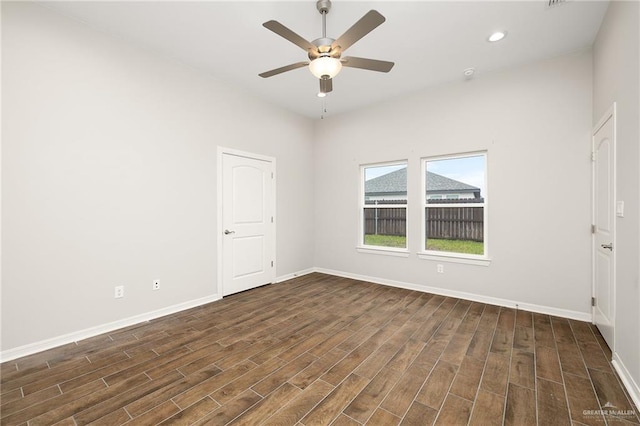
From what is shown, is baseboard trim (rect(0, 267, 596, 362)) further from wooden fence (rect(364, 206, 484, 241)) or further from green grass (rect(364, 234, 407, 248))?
wooden fence (rect(364, 206, 484, 241))

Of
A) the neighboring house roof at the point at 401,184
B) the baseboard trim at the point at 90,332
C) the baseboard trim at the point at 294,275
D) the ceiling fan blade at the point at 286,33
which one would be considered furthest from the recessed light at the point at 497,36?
the baseboard trim at the point at 90,332

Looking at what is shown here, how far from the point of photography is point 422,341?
2590 millimetres

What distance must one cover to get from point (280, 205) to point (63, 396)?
3.45m

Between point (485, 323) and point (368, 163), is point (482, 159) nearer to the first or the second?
point (368, 163)

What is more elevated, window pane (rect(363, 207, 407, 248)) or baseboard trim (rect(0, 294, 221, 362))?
window pane (rect(363, 207, 407, 248))

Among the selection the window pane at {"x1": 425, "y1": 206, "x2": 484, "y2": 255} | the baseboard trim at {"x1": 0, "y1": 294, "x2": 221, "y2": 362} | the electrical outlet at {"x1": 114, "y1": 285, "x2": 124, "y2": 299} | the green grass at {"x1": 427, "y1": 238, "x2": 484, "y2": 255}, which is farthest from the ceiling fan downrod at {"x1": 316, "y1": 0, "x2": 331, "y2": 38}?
the baseboard trim at {"x1": 0, "y1": 294, "x2": 221, "y2": 362}

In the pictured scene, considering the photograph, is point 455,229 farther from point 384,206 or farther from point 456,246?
point 384,206

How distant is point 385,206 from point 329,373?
3.15 m

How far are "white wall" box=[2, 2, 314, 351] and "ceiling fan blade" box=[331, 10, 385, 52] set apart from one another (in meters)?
2.31

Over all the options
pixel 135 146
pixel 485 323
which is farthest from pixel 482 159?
pixel 135 146

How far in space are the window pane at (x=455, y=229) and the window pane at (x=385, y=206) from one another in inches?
16.9

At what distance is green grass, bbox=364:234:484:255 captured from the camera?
3828 millimetres

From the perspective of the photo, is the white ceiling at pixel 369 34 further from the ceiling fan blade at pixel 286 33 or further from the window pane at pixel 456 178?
the window pane at pixel 456 178

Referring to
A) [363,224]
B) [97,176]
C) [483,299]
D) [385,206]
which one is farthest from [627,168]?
[97,176]
